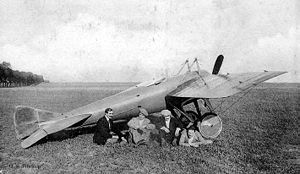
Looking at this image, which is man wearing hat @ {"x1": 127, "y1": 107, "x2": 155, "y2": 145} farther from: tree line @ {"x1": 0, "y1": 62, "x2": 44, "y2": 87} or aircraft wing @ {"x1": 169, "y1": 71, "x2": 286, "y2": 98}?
tree line @ {"x1": 0, "y1": 62, "x2": 44, "y2": 87}

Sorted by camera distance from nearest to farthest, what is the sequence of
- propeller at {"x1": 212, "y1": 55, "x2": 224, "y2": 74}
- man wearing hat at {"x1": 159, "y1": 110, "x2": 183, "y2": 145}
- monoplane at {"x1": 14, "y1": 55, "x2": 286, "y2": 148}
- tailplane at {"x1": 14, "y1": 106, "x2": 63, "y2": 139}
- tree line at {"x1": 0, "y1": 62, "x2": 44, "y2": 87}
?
1. man wearing hat at {"x1": 159, "y1": 110, "x2": 183, "y2": 145}
2. monoplane at {"x1": 14, "y1": 55, "x2": 286, "y2": 148}
3. tailplane at {"x1": 14, "y1": 106, "x2": 63, "y2": 139}
4. propeller at {"x1": 212, "y1": 55, "x2": 224, "y2": 74}
5. tree line at {"x1": 0, "y1": 62, "x2": 44, "y2": 87}

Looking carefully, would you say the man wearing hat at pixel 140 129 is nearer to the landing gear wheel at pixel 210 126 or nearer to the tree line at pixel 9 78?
the landing gear wheel at pixel 210 126

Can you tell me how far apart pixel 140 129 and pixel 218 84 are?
122 inches

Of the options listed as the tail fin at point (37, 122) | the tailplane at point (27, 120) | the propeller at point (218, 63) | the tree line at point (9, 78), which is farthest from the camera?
the tree line at point (9, 78)

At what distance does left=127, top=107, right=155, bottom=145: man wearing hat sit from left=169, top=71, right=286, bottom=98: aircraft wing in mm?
1444

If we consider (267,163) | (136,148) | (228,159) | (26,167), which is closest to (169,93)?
(136,148)

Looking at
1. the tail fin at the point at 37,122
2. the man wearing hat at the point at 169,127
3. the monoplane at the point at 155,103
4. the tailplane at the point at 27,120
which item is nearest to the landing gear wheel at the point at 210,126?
the monoplane at the point at 155,103

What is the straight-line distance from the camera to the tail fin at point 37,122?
822 centimetres

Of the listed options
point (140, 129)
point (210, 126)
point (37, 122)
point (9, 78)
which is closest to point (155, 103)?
point (140, 129)

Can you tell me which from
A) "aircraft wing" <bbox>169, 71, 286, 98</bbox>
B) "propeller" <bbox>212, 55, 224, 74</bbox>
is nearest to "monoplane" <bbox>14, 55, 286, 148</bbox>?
"aircraft wing" <bbox>169, 71, 286, 98</bbox>

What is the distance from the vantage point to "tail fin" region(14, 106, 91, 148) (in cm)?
822

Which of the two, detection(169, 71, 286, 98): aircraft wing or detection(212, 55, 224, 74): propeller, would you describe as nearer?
detection(169, 71, 286, 98): aircraft wing

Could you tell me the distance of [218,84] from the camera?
9102 mm

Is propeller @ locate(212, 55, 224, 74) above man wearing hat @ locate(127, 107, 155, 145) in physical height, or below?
above
